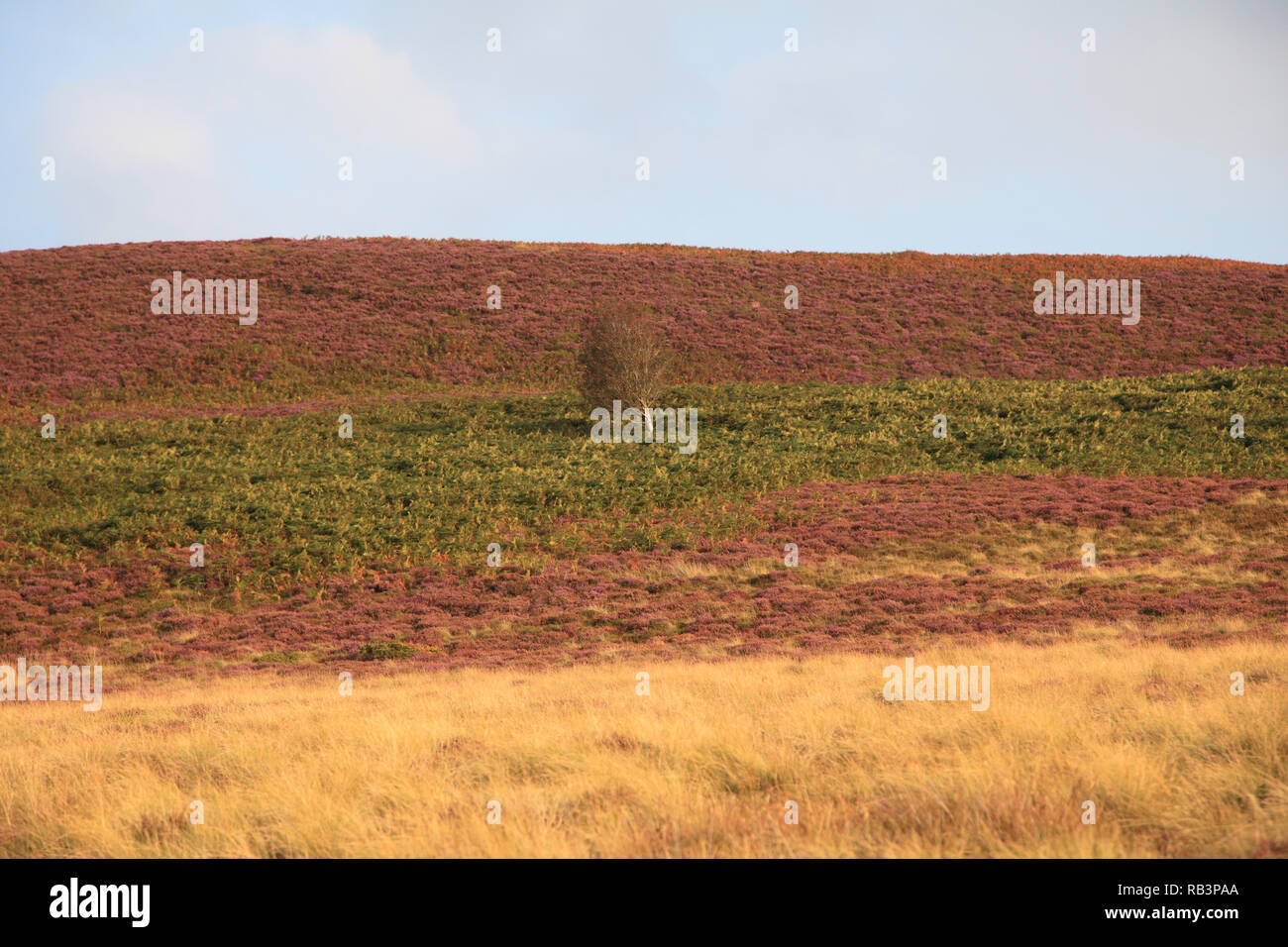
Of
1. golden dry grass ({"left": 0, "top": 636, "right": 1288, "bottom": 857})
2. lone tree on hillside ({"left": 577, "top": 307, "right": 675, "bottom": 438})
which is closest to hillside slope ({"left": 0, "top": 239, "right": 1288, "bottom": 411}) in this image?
lone tree on hillside ({"left": 577, "top": 307, "right": 675, "bottom": 438})

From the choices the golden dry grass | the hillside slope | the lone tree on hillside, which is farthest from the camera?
the hillside slope

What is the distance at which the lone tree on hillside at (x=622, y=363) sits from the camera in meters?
39.2

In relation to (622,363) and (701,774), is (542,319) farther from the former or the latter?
(701,774)

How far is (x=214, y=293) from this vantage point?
204ft

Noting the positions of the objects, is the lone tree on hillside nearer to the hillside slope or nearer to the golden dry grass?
the hillside slope

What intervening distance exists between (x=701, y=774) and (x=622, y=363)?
3275cm

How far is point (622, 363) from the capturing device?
39.1 meters

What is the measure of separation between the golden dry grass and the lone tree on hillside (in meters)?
28.2

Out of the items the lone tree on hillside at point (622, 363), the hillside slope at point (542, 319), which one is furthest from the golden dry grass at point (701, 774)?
the hillside slope at point (542, 319)

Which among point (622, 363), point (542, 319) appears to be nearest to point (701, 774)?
point (622, 363)

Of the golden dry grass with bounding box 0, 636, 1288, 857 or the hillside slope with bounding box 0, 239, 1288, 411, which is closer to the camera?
the golden dry grass with bounding box 0, 636, 1288, 857

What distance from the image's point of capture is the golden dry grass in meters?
5.66

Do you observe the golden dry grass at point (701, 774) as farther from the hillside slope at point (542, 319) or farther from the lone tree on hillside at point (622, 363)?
the hillside slope at point (542, 319)
